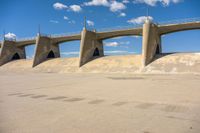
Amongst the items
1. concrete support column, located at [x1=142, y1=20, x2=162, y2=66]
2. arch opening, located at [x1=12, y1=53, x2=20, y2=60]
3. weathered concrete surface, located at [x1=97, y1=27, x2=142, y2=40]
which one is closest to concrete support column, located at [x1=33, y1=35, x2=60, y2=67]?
arch opening, located at [x1=12, y1=53, x2=20, y2=60]

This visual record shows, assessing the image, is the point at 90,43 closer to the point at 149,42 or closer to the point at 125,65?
the point at 125,65

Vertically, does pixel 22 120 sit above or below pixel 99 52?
below

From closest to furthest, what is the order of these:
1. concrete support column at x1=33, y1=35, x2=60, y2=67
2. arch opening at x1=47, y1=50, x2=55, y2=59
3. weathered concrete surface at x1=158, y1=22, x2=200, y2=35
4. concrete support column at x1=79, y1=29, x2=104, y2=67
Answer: weathered concrete surface at x1=158, y1=22, x2=200, y2=35 → concrete support column at x1=79, y1=29, x2=104, y2=67 → concrete support column at x1=33, y1=35, x2=60, y2=67 → arch opening at x1=47, y1=50, x2=55, y2=59

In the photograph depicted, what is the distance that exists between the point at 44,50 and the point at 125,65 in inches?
969

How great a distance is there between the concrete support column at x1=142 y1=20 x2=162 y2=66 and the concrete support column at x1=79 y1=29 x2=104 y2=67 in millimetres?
13020

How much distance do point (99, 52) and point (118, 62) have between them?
992 centimetres

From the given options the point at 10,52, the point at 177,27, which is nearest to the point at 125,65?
the point at 177,27

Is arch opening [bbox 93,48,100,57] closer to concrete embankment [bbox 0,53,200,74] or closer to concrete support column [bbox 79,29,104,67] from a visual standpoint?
concrete support column [bbox 79,29,104,67]

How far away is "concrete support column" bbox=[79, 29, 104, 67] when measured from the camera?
147 ft

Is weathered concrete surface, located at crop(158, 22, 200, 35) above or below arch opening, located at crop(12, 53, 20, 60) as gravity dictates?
above

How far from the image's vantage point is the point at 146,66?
116 feet

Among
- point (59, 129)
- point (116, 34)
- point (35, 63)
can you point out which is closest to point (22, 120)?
point (59, 129)

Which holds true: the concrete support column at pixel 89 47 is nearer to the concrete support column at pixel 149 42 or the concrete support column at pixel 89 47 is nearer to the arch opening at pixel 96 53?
the arch opening at pixel 96 53

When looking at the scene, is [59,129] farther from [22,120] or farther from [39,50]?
[39,50]
